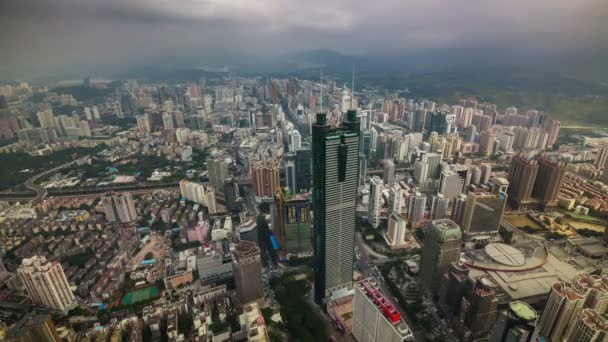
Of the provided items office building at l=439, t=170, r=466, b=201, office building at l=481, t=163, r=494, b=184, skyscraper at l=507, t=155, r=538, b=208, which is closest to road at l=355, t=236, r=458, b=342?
office building at l=439, t=170, r=466, b=201

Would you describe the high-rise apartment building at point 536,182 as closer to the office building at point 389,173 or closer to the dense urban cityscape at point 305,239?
the dense urban cityscape at point 305,239

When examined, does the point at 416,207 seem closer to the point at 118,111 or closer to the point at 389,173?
the point at 389,173

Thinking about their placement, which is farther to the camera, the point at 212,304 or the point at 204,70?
the point at 204,70

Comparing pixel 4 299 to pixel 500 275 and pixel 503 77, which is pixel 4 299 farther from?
pixel 503 77

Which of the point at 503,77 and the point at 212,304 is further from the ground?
the point at 503,77

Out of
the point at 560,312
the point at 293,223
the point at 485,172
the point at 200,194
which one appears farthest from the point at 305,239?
the point at 485,172

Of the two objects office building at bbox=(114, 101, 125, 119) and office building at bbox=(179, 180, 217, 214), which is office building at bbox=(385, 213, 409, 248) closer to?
office building at bbox=(179, 180, 217, 214)

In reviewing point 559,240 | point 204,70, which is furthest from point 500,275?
point 204,70

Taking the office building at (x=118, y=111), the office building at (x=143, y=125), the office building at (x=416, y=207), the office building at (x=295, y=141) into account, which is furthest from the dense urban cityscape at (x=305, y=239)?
the office building at (x=118, y=111)
